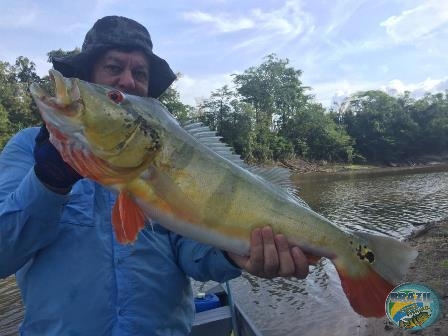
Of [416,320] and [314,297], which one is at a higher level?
[416,320]

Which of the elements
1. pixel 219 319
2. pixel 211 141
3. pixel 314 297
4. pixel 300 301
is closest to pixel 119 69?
pixel 211 141

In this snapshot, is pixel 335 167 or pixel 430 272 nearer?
pixel 430 272

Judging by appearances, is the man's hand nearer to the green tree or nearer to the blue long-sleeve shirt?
the blue long-sleeve shirt

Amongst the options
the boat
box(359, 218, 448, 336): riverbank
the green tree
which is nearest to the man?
the boat

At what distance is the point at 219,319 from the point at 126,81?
429 cm

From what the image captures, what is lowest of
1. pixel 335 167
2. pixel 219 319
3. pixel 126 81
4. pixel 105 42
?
pixel 335 167

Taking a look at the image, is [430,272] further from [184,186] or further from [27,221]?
[27,221]

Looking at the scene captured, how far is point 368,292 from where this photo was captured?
2.40m

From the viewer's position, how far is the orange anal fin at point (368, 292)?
2379 millimetres

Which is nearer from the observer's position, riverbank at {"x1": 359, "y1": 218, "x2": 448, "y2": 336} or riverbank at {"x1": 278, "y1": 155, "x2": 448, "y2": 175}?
riverbank at {"x1": 359, "y1": 218, "x2": 448, "y2": 336}

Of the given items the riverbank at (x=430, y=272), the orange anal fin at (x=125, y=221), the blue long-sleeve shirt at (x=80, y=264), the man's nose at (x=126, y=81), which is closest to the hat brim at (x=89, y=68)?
the man's nose at (x=126, y=81)

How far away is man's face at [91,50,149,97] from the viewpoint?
319 cm

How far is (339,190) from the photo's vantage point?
31031 mm

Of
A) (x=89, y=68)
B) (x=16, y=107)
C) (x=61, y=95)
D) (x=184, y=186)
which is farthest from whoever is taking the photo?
(x=16, y=107)
